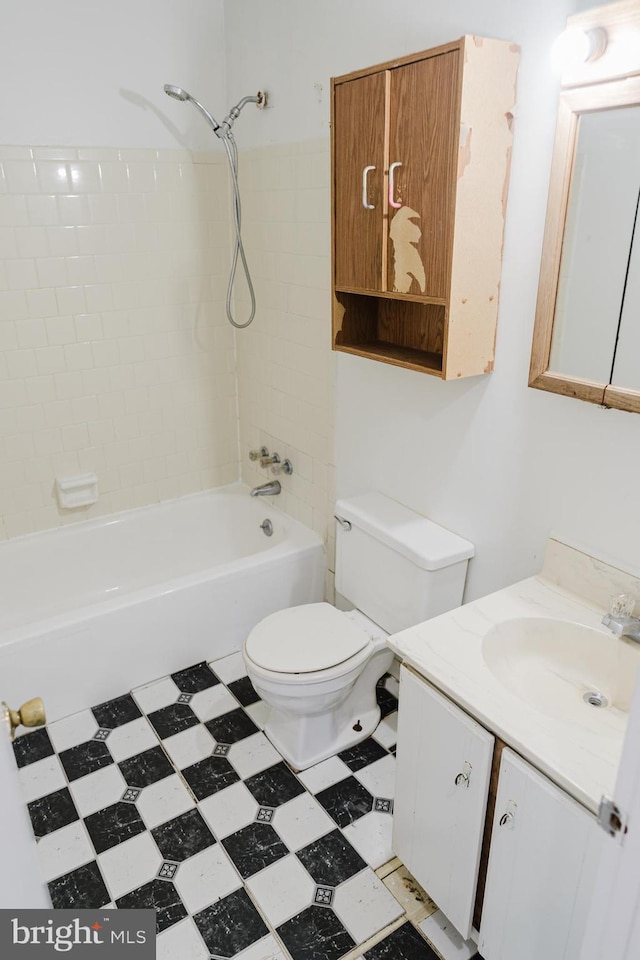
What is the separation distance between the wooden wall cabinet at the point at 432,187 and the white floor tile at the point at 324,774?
1341mm

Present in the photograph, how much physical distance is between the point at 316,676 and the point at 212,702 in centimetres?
64

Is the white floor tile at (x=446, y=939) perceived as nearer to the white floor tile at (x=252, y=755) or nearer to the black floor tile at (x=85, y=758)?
the white floor tile at (x=252, y=755)

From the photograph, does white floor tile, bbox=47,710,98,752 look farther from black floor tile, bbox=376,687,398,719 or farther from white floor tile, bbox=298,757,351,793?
black floor tile, bbox=376,687,398,719

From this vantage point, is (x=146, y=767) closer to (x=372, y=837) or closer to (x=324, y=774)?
(x=324, y=774)

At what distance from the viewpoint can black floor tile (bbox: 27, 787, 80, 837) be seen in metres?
2.06

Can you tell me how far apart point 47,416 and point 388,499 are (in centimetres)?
150

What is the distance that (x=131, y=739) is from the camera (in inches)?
94.3

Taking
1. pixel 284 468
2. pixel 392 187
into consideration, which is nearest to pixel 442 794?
pixel 392 187

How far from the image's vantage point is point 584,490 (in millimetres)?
1722

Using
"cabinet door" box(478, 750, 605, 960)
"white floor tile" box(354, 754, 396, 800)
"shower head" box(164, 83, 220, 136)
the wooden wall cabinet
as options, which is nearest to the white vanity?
"cabinet door" box(478, 750, 605, 960)

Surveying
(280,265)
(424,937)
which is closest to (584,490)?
(424,937)

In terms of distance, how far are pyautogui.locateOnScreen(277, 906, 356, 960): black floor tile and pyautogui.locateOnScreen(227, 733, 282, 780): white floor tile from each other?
1.69ft

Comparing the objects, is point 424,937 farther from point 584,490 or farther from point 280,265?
point 280,265

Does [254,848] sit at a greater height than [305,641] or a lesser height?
lesser
